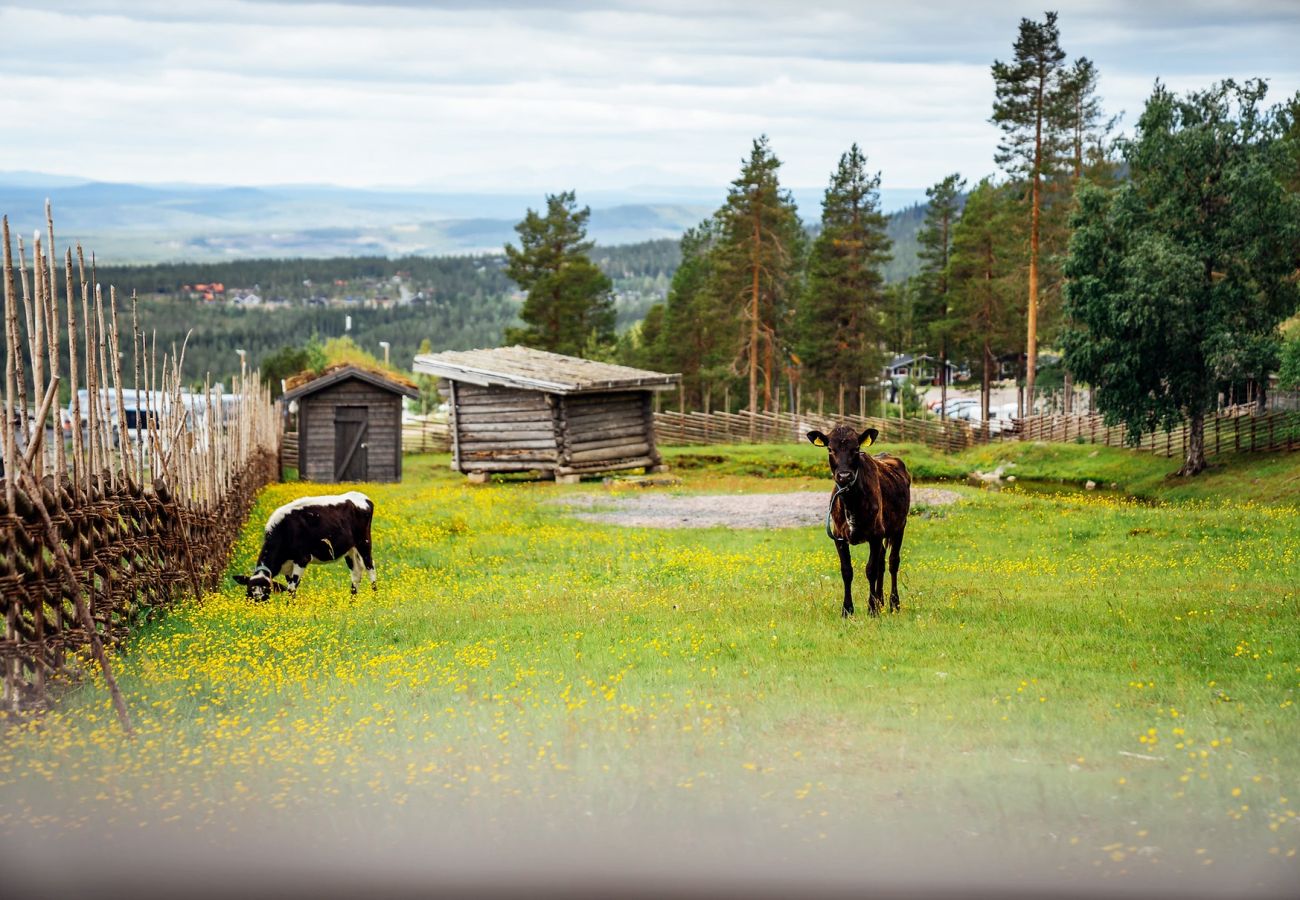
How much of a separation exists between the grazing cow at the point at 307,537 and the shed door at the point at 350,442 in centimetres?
2347

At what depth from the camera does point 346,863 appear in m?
7.91

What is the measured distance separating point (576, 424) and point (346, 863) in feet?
101

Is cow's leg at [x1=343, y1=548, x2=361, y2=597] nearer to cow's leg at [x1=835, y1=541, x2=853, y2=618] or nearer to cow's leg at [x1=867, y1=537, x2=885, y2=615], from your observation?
cow's leg at [x1=835, y1=541, x2=853, y2=618]

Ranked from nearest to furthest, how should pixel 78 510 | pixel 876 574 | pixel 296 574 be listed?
pixel 78 510, pixel 876 574, pixel 296 574

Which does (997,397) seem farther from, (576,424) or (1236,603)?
(1236,603)

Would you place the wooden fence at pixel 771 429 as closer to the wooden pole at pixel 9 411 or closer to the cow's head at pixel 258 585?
the cow's head at pixel 258 585

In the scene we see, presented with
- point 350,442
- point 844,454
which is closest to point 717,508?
point 350,442

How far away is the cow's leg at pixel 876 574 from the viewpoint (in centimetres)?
1375

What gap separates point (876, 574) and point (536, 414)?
25277 millimetres

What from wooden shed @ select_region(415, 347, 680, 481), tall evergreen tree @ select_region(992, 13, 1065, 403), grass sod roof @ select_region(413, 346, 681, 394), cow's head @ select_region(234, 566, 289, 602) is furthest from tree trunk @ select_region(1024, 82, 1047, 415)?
cow's head @ select_region(234, 566, 289, 602)

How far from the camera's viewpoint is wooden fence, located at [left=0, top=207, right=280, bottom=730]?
10414 mm

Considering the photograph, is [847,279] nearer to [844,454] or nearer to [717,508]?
[717,508]

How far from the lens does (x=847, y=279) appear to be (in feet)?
237

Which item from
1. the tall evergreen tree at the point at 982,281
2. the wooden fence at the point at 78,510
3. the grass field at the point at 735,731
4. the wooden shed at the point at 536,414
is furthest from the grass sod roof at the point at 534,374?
the tall evergreen tree at the point at 982,281
